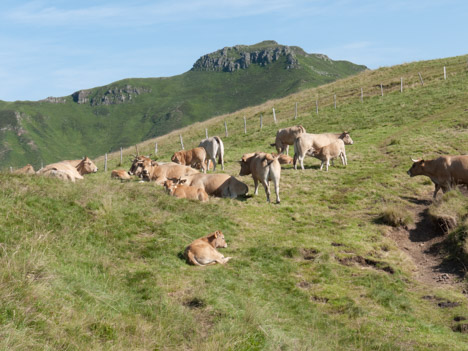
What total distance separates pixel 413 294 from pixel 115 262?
6.94 meters

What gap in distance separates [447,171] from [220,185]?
9.03 m

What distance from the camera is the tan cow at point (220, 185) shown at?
19.1m

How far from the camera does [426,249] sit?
14.6 meters

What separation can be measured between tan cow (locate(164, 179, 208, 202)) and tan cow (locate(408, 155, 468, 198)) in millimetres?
9339

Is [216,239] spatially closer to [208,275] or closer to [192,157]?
[208,275]

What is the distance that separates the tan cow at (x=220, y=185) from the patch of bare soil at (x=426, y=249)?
6243 mm

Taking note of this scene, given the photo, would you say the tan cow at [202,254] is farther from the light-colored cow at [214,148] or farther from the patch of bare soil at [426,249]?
the light-colored cow at [214,148]

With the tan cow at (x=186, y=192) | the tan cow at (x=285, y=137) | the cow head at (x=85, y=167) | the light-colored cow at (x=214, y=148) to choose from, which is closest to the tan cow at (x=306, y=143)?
the tan cow at (x=285, y=137)

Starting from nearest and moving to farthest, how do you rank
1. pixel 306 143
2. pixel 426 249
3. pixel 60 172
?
pixel 426 249 → pixel 60 172 → pixel 306 143

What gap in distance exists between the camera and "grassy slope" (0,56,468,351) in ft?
23.1

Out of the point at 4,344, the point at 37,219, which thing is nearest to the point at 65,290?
the point at 4,344

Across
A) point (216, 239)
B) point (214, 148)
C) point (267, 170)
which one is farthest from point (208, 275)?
point (214, 148)

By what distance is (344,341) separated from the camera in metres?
8.31

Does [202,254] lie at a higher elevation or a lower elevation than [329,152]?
lower
